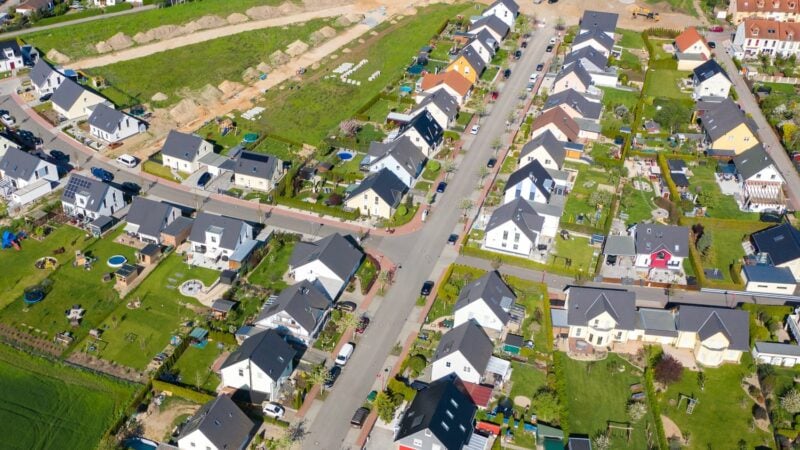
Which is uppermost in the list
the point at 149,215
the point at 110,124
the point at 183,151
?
the point at 183,151

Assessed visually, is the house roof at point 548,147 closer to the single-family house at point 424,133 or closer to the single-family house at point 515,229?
the single-family house at point 424,133

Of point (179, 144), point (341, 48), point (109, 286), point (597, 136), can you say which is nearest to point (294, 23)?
point (341, 48)

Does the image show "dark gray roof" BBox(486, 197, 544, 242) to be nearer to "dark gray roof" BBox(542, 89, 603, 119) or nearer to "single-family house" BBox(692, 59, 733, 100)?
"dark gray roof" BBox(542, 89, 603, 119)

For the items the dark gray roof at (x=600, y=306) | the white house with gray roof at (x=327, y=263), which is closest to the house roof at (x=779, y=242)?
the dark gray roof at (x=600, y=306)

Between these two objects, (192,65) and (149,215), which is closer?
(149,215)

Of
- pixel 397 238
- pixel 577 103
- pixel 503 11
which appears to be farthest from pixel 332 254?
pixel 503 11

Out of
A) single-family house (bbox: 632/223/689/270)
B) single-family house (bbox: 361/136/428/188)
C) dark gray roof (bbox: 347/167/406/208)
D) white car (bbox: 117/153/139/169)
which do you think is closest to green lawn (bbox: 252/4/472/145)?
single-family house (bbox: 361/136/428/188)

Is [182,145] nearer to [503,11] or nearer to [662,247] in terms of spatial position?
[662,247]
